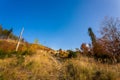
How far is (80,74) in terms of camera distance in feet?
20.5

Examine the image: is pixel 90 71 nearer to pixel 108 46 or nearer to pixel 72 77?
pixel 72 77

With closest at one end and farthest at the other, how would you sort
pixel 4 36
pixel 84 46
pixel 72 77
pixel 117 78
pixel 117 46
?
pixel 117 78 < pixel 72 77 < pixel 117 46 < pixel 84 46 < pixel 4 36

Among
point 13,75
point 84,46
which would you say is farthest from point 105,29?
point 13,75

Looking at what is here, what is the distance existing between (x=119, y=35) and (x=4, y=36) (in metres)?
46.3

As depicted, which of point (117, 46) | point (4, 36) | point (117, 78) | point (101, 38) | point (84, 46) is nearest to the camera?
point (117, 78)

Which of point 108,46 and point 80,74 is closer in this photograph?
point 80,74

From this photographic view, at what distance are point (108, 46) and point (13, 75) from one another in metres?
15.2

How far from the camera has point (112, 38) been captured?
18547mm

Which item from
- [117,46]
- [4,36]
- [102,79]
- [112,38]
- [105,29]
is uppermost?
[4,36]

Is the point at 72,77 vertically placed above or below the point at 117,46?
below

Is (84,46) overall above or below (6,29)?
below

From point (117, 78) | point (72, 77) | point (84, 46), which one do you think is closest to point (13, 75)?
point (72, 77)

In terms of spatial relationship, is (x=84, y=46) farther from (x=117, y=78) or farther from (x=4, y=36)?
(x=4, y=36)

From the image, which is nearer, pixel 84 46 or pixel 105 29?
pixel 105 29
